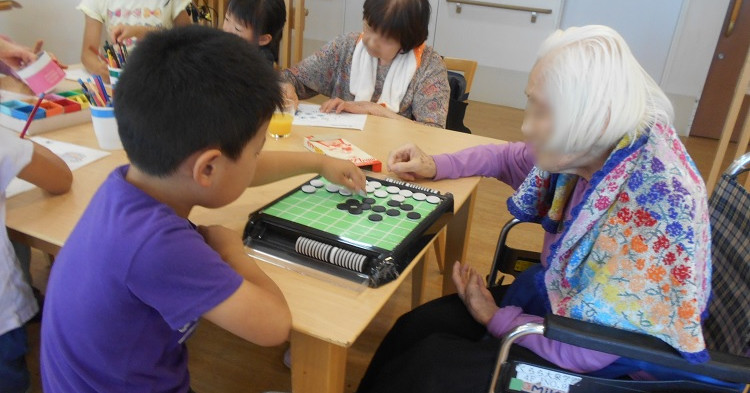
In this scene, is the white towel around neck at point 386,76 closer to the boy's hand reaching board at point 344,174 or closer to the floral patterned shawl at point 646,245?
the boy's hand reaching board at point 344,174

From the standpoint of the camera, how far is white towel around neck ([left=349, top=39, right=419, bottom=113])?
6.49ft

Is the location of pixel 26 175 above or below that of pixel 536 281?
A: above

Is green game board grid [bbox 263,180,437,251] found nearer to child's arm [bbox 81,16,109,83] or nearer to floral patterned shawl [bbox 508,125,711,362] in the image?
floral patterned shawl [bbox 508,125,711,362]

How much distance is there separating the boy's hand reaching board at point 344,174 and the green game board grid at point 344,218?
0.03 metres

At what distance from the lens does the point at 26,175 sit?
1020 millimetres

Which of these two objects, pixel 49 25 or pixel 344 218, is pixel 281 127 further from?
pixel 49 25

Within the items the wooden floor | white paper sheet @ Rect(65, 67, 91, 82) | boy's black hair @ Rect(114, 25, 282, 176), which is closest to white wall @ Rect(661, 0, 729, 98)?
the wooden floor

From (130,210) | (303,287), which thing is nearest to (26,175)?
(130,210)

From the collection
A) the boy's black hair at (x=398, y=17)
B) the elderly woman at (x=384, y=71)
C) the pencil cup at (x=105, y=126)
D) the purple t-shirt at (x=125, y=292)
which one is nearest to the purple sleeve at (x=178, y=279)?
the purple t-shirt at (x=125, y=292)

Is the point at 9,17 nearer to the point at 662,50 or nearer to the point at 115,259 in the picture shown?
the point at 115,259

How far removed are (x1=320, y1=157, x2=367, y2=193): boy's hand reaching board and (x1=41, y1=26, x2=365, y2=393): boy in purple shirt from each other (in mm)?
322

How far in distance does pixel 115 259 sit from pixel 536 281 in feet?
2.51

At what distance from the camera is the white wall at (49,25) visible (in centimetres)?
337

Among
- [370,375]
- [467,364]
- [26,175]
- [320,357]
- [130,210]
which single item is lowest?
[370,375]
